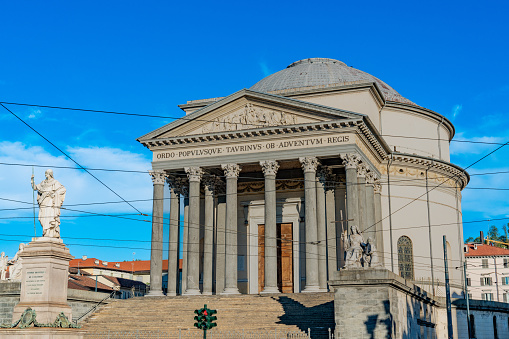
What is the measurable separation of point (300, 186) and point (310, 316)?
13.7m

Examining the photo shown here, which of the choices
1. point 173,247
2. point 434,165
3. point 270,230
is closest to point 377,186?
point 434,165

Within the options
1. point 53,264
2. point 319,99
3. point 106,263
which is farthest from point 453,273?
point 106,263

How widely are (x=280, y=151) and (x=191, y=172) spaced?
19.0 ft

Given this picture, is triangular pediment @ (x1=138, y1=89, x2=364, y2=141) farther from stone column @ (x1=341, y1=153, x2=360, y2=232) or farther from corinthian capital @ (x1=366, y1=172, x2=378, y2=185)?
corinthian capital @ (x1=366, y1=172, x2=378, y2=185)

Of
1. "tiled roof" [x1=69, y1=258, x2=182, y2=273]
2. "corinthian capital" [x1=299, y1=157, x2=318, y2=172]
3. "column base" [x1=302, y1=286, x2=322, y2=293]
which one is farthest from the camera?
"tiled roof" [x1=69, y1=258, x2=182, y2=273]

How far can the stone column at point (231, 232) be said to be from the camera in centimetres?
3772

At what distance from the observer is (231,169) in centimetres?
3944

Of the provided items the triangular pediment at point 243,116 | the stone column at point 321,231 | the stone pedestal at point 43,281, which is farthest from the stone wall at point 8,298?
the stone column at point 321,231

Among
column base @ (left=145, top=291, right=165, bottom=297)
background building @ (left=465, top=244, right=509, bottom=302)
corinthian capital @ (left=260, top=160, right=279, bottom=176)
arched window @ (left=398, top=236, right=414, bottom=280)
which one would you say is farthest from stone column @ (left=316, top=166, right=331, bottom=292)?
background building @ (left=465, top=244, right=509, bottom=302)

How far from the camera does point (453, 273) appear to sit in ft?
153

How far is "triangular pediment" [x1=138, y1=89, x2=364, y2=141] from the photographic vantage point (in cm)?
3819

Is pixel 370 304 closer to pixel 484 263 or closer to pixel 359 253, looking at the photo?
pixel 359 253

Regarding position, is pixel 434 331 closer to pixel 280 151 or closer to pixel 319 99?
pixel 280 151

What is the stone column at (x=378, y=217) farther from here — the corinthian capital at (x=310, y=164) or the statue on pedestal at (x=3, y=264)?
the statue on pedestal at (x=3, y=264)
